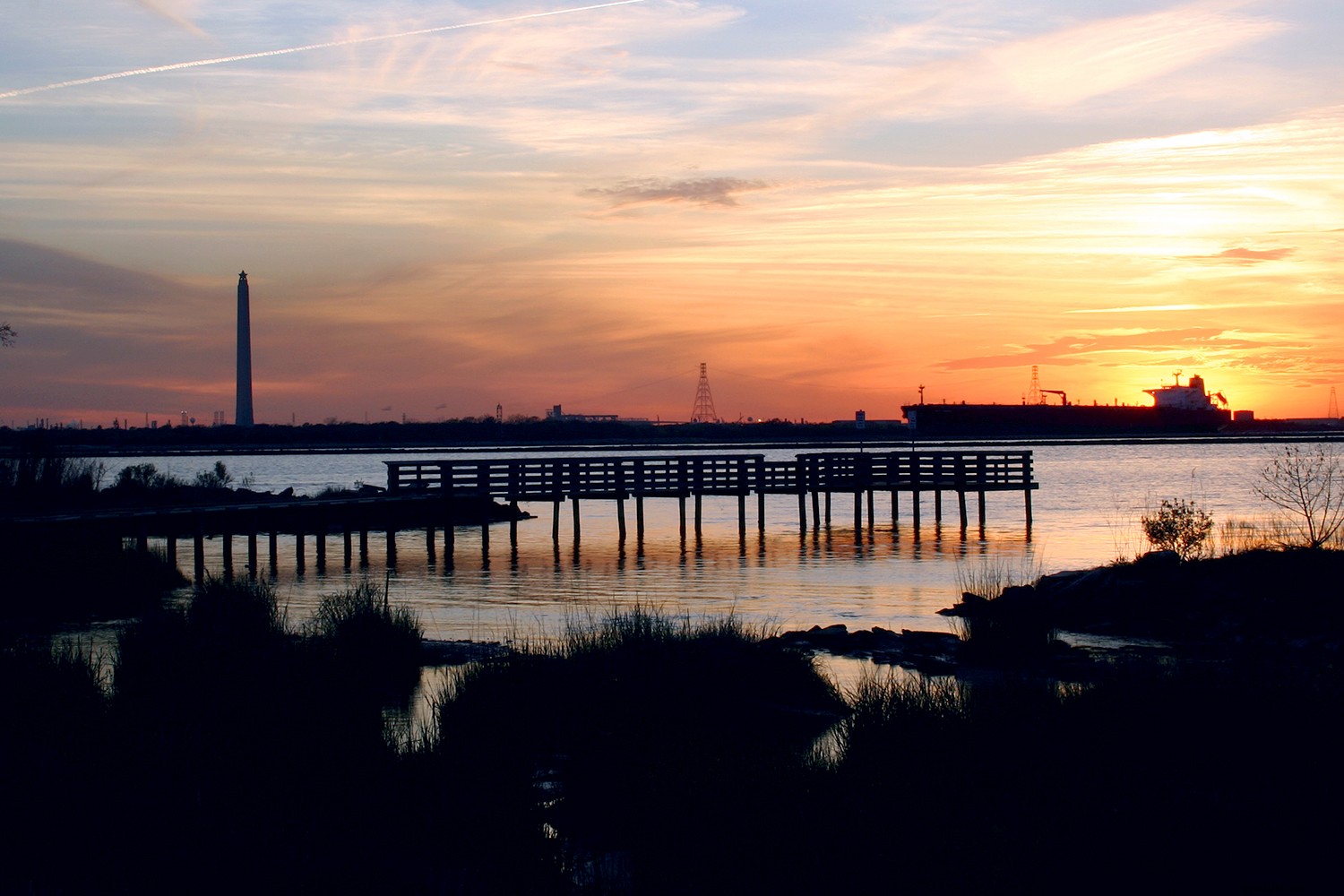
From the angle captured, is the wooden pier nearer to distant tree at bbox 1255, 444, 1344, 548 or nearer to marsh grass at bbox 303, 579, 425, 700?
distant tree at bbox 1255, 444, 1344, 548

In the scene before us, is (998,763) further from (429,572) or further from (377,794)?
(429,572)

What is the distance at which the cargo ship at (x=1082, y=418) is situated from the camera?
150 meters

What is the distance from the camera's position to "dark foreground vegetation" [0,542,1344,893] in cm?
716

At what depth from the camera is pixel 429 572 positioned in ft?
105

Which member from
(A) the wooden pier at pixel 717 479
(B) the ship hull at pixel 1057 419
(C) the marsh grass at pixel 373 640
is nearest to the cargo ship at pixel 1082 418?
(B) the ship hull at pixel 1057 419

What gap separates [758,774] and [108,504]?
→ 34.1 metres

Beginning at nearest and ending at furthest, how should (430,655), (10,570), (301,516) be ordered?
(430,655) < (10,570) < (301,516)

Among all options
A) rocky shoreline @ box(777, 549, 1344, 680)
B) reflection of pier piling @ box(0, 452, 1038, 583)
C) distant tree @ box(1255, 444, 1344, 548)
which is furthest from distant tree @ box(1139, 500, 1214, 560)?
reflection of pier piling @ box(0, 452, 1038, 583)

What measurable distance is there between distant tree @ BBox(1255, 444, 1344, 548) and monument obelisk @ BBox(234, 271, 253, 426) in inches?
3994

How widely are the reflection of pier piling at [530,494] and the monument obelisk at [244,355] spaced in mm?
88513

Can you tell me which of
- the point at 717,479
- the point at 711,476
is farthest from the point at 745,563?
the point at 711,476

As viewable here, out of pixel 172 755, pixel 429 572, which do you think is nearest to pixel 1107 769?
pixel 172 755

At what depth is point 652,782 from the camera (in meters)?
8.77

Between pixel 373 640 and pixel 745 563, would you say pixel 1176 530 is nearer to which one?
pixel 745 563
